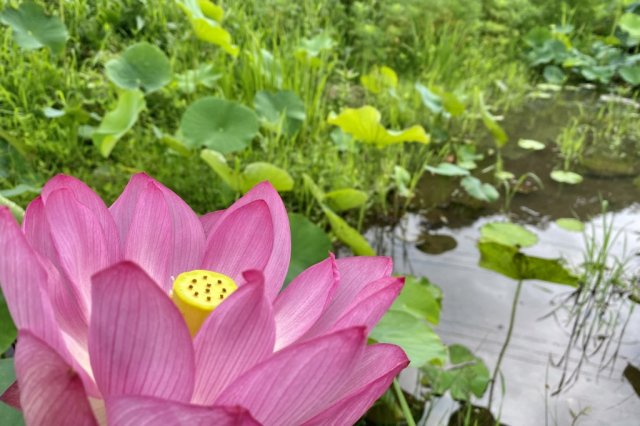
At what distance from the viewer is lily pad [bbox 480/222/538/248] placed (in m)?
1.22

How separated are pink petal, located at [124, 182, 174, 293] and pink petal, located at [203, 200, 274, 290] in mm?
30

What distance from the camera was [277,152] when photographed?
1595 mm

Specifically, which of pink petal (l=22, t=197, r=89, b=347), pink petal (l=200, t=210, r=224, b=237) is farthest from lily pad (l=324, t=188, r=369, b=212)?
pink petal (l=22, t=197, r=89, b=347)

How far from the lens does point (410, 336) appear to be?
0.78m

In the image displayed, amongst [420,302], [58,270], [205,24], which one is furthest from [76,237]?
[205,24]

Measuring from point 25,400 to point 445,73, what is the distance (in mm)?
2675

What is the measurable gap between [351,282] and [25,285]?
6.9 inches

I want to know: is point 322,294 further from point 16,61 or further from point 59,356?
point 16,61

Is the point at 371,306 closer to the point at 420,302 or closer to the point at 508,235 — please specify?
the point at 420,302

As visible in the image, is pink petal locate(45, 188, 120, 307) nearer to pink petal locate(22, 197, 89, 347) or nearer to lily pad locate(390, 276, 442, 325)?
pink petal locate(22, 197, 89, 347)

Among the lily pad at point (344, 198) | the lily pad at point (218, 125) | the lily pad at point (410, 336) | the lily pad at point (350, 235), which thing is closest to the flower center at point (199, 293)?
the lily pad at point (410, 336)

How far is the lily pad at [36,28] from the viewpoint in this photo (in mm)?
1448

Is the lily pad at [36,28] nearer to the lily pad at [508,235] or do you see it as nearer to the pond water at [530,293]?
the pond water at [530,293]

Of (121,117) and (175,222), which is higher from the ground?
(175,222)
